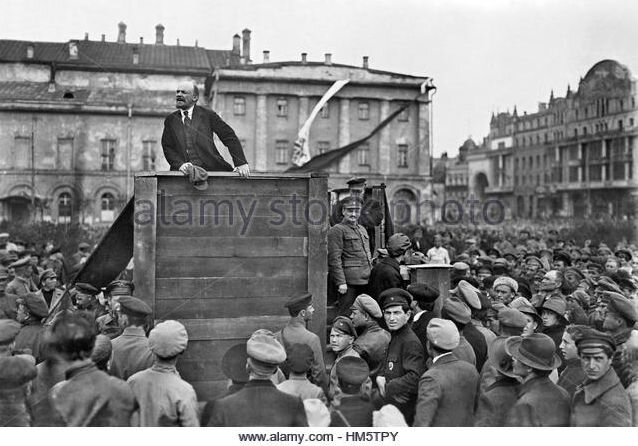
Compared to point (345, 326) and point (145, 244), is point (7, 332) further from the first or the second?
point (345, 326)

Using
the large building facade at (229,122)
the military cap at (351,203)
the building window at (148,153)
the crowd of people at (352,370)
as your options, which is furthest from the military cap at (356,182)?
the building window at (148,153)

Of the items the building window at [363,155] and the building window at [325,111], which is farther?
the building window at [363,155]

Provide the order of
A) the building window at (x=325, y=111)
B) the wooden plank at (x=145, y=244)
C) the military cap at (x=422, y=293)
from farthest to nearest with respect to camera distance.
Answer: the building window at (x=325, y=111)
the military cap at (x=422, y=293)
the wooden plank at (x=145, y=244)

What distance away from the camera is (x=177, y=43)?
57.1m

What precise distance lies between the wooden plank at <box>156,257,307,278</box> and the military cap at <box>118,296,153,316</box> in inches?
21.0

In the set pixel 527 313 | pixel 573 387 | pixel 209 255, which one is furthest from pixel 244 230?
pixel 573 387

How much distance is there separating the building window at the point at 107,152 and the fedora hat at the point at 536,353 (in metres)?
43.6

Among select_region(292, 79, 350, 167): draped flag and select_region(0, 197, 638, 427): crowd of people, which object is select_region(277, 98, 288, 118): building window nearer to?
select_region(292, 79, 350, 167): draped flag

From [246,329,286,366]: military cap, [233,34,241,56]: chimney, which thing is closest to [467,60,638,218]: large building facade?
[233,34,241,56]: chimney

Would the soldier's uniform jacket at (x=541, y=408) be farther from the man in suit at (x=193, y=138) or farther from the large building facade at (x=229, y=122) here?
the large building facade at (x=229, y=122)

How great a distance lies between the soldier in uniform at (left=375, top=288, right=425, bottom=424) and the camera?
4664 mm

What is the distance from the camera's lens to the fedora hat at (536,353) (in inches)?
161
